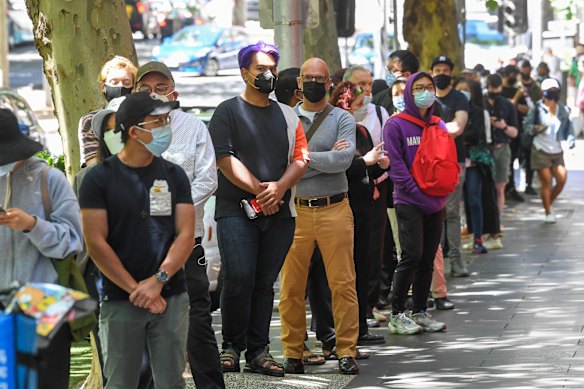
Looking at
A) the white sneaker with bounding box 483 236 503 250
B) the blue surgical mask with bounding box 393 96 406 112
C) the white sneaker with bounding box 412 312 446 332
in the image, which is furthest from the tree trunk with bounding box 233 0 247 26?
the white sneaker with bounding box 412 312 446 332

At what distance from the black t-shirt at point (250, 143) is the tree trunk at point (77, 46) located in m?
0.78

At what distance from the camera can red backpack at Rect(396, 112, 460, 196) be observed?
10.6m

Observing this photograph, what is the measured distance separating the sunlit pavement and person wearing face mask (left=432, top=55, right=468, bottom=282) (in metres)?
0.26

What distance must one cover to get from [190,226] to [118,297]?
47cm

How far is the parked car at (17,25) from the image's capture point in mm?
55600

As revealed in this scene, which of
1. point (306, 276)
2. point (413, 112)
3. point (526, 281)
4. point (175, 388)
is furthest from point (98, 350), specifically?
point (526, 281)

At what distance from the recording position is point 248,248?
28.9 feet

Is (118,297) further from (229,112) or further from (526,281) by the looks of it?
(526,281)

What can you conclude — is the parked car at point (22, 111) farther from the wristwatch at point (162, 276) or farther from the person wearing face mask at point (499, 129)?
the wristwatch at point (162, 276)

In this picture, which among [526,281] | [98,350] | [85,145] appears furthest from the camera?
[526,281]

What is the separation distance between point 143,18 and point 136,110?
56.9 metres

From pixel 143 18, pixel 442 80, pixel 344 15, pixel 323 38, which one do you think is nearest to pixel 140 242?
pixel 442 80

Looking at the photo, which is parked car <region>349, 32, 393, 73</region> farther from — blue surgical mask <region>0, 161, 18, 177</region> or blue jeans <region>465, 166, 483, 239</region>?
blue surgical mask <region>0, 161, 18, 177</region>

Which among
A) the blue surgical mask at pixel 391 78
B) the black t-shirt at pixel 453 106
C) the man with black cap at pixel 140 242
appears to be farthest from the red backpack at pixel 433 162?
the man with black cap at pixel 140 242
